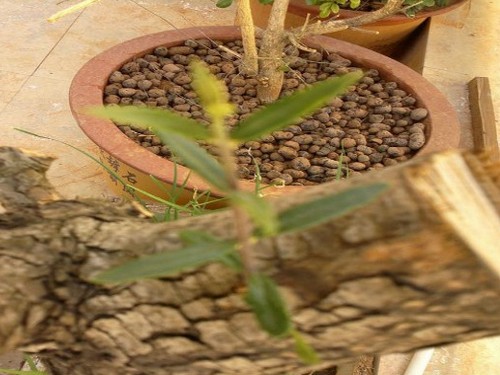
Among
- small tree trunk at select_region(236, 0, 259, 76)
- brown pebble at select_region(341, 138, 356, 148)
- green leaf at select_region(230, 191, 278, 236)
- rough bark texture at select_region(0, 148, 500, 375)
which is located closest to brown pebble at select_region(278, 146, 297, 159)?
brown pebble at select_region(341, 138, 356, 148)

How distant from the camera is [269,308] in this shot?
19.1 inches

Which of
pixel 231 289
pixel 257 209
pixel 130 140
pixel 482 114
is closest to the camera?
pixel 257 209

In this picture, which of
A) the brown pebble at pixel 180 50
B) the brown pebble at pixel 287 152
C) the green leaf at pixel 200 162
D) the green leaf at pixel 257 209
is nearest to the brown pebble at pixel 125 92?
the brown pebble at pixel 180 50

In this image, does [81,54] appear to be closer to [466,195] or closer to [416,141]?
[416,141]

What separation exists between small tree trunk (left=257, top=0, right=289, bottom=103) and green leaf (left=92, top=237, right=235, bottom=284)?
1.11 meters

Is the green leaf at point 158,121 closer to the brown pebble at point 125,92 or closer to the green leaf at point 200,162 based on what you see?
the green leaf at point 200,162

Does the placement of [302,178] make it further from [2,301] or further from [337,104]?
[2,301]

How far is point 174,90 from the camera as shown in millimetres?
1614

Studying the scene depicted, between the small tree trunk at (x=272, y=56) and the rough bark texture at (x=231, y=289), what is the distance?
90 cm

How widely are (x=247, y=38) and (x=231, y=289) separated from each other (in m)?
1.04

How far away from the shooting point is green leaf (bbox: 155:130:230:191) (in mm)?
469

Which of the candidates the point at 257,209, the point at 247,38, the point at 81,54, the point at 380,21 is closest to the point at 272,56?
the point at 247,38

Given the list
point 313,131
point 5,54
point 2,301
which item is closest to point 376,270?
point 2,301

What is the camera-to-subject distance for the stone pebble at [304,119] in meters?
1.47
